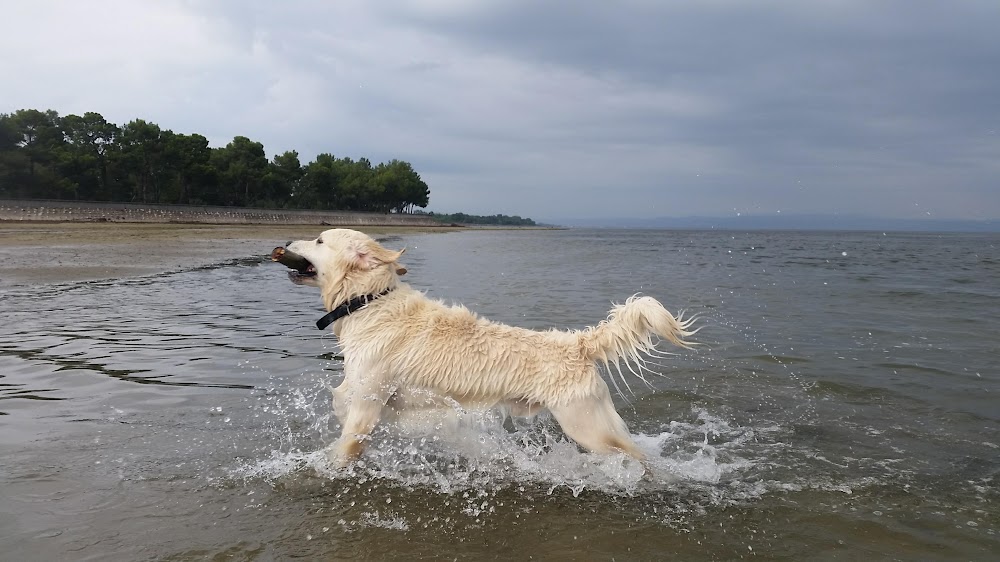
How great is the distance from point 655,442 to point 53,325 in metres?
9.07

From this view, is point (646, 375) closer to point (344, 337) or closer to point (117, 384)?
point (344, 337)

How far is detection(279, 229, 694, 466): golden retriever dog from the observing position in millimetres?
4656

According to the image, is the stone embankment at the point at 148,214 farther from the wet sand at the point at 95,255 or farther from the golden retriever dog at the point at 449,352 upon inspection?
the golden retriever dog at the point at 449,352

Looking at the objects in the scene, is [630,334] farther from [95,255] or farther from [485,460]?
[95,255]

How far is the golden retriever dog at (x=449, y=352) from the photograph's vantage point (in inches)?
183

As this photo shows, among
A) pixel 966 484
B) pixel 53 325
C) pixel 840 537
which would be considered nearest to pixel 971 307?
pixel 966 484

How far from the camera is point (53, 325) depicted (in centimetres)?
936

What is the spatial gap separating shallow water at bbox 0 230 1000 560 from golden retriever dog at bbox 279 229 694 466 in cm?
33

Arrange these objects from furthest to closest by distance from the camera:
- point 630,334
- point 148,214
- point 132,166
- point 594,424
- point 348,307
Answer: point 132,166 < point 148,214 < point 348,307 < point 630,334 < point 594,424

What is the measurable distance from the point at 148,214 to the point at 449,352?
55.0m

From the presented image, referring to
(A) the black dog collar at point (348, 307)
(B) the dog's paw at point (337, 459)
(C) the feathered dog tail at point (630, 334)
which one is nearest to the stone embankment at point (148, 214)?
(A) the black dog collar at point (348, 307)

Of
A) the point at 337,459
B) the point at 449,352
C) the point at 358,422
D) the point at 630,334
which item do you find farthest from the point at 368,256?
the point at 630,334

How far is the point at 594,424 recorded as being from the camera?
457 centimetres

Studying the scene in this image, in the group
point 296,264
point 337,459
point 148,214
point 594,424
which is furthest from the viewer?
point 148,214
